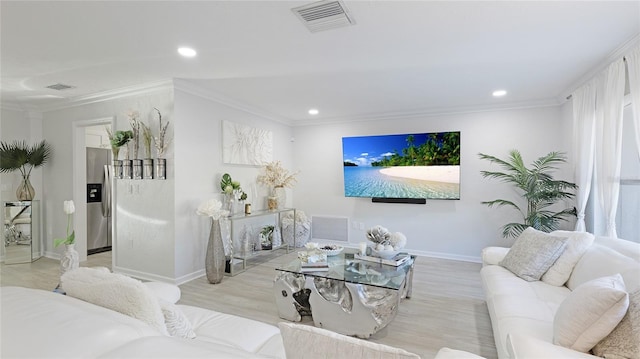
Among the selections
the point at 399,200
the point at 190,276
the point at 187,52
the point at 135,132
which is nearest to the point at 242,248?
the point at 190,276

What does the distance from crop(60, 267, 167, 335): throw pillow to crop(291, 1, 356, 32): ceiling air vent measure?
74.3 inches

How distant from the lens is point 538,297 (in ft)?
7.27

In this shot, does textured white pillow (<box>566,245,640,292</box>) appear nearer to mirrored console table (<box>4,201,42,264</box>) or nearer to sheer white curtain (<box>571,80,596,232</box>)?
sheer white curtain (<box>571,80,596,232</box>)

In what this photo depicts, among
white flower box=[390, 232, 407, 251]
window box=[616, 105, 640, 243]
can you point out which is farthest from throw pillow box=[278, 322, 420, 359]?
window box=[616, 105, 640, 243]

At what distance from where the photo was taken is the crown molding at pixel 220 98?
12.1 feet

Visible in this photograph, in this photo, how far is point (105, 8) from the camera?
2.09 m

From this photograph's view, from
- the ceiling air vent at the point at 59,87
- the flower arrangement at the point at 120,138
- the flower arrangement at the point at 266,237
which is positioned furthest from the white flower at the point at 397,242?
the ceiling air vent at the point at 59,87

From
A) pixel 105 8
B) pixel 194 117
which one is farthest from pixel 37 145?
pixel 105 8

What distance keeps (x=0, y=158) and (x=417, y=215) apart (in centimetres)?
639

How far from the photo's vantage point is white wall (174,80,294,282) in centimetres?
372

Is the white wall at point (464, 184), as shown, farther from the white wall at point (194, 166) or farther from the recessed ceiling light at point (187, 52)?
the recessed ceiling light at point (187, 52)

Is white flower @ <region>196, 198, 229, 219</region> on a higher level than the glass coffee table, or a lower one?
higher

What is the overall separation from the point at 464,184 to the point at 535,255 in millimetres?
2424

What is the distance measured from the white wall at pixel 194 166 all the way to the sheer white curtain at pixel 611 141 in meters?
4.30
